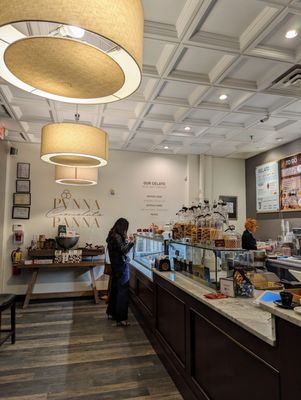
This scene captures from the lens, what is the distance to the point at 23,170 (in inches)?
221

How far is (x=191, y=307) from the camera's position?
234 cm

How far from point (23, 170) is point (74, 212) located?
1287mm

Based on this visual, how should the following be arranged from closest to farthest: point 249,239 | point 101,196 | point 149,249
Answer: point 249,239 → point 149,249 → point 101,196

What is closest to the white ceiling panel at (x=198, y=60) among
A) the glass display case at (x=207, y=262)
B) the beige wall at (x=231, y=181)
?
the glass display case at (x=207, y=262)

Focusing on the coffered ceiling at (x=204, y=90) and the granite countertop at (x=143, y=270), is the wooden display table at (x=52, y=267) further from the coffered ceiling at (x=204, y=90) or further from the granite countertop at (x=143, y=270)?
the coffered ceiling at (x=204, y=90)

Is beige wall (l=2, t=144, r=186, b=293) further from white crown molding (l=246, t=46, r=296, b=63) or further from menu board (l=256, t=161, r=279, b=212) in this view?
white crown molding (l=246, t=46, r=296, b=63)

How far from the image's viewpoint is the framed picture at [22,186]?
18.3ft

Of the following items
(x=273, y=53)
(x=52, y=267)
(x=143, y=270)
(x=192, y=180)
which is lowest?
(x=52, y=267)

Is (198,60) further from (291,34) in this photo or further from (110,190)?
(110,190)

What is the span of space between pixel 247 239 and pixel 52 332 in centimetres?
324

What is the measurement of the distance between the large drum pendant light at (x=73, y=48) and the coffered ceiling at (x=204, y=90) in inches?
5.8

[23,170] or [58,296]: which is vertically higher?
[23,170]

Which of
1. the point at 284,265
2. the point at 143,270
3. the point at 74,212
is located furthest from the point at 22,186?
the point at 284,265

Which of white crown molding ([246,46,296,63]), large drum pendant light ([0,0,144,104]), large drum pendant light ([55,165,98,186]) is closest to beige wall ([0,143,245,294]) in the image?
large drum pendant light ([55,165,98,186])
